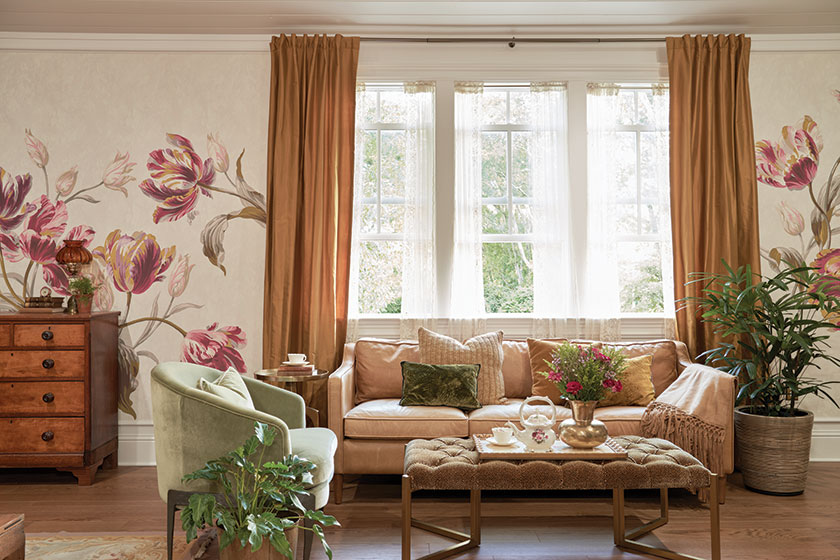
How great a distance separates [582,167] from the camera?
460 cm

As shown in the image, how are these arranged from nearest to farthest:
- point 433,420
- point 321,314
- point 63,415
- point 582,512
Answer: point 582,512 < point 433,420 < point 63,415 < point 321,314

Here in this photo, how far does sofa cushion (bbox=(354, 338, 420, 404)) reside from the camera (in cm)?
417

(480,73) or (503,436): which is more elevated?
(480,73)

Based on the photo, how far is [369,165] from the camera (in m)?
4.68

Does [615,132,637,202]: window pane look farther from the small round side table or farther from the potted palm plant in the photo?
the small round side table

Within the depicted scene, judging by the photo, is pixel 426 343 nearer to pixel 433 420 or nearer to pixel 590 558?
pixel 433 420

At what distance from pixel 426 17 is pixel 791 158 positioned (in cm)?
275

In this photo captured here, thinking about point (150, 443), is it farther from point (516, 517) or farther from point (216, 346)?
point (516, 517)

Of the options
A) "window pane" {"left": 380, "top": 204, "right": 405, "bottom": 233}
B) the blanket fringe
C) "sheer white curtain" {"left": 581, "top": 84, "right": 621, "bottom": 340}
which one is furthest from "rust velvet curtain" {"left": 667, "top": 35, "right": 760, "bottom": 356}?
"window pane" {"left": 380, "top": 204, "right": 405, "bottom": 233}

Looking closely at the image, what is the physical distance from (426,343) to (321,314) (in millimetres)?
761

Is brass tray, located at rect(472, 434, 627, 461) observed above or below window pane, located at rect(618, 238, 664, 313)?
below

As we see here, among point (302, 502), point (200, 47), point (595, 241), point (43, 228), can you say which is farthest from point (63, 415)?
point (595, 241)

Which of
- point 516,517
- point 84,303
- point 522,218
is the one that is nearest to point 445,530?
point 516,517

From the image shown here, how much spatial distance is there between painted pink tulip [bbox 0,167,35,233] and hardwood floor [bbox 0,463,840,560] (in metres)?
1.73
